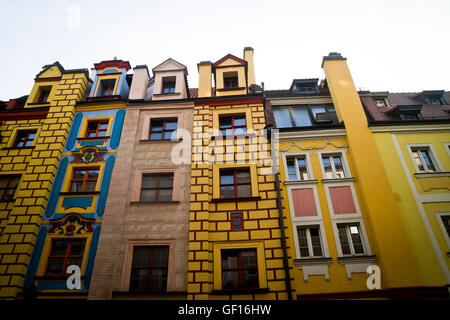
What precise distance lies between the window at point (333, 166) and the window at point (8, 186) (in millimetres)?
16563

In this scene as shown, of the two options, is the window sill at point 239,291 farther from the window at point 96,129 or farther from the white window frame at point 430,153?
the window at point 96,129

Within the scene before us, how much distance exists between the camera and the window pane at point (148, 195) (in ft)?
45.5

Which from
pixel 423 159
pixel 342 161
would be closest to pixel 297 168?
pixel 342 161

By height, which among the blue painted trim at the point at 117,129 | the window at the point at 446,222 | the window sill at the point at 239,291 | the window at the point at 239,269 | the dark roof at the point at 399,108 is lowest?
the window sill at the point at 239,291

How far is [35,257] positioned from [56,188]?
3424 mm

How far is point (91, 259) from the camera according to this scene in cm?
1220

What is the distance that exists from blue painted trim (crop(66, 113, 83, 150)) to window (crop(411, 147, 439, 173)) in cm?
1894

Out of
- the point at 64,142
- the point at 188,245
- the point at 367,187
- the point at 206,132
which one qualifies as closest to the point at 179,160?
the point at 206,132

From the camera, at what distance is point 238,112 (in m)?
16.5

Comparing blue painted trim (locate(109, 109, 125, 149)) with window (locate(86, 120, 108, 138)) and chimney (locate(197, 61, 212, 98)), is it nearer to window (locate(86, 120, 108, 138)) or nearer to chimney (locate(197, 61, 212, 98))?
window (locate(86, 120, 108, 138))

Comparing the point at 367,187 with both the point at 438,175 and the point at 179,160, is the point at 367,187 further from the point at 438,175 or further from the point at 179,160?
the point at 179,160

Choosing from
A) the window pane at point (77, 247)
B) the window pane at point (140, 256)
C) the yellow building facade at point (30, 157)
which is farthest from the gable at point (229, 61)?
the window pane at point (77, 247)

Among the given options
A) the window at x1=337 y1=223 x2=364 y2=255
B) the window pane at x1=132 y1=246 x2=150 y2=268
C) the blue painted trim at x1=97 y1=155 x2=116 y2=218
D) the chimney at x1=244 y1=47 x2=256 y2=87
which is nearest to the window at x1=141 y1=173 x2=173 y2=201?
the blue painted trim at x1=97 y1=155 x2=116 y2=218

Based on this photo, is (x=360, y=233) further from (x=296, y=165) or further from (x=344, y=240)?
(x=296, y=165)
